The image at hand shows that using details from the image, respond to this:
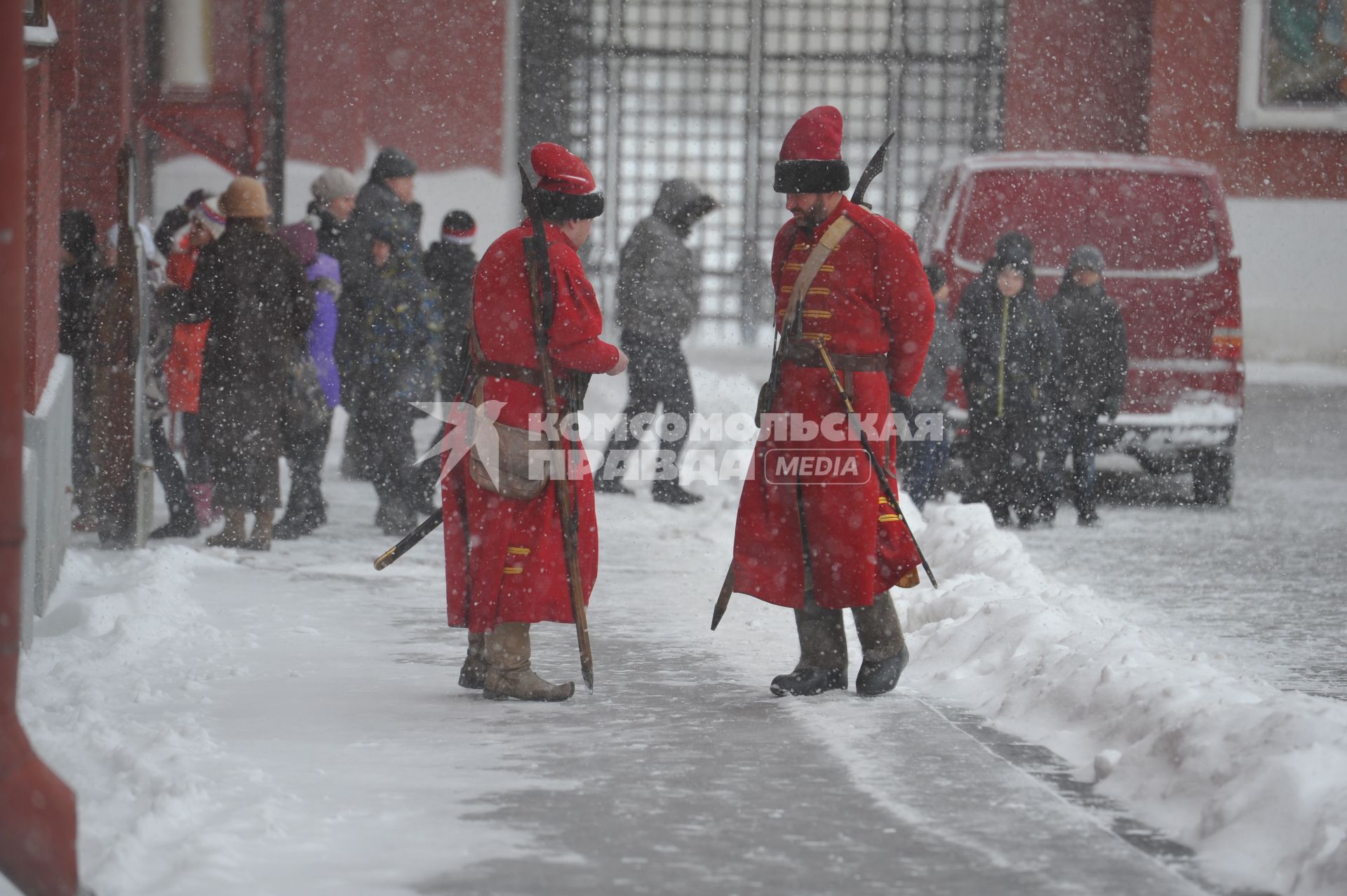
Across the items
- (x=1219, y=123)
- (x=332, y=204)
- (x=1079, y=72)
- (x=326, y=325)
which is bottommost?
(x=326, y=325)

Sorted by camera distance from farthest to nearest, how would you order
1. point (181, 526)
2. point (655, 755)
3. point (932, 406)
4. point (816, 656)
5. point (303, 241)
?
point (932, 406) < point (303, 241) < point (181, 526) < point (816, 656) < point (655, 755)

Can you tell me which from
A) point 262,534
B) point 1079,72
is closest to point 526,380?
point 262,534

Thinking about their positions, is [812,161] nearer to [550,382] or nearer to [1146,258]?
[550,382]

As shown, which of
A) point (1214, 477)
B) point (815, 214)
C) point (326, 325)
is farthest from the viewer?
point (1214, 477)

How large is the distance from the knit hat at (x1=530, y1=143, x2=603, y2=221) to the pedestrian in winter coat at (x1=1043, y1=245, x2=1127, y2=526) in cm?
537

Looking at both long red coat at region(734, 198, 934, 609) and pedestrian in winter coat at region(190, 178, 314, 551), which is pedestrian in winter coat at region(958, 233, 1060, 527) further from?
long red coat at region(734, 198, 934, 609)

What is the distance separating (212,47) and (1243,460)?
9.38 metres

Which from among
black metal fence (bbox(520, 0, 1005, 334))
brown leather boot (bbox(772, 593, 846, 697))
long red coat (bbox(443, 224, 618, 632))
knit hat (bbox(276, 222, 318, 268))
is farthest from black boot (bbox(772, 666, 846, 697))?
black metal fence (bbox(520, 0, 1005, 334))

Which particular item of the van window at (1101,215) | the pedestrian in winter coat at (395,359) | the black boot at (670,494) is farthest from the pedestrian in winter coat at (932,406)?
the pedestrian in winter coat at (395,359)

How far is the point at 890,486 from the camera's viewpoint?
19.8 feet

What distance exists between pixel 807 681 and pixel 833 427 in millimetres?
790

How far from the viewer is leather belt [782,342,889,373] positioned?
19.4 ft

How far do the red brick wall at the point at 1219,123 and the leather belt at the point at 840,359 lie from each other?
15.4 metres

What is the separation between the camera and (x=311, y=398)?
9.05 metres
